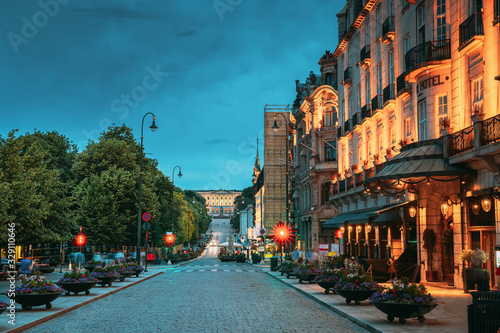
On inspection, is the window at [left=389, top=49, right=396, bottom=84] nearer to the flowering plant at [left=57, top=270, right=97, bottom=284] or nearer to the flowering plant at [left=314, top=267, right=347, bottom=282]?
the flowering plant at [left=314, top=267, right=347, bottom=282]

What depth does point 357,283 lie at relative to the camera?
17766 millimetres

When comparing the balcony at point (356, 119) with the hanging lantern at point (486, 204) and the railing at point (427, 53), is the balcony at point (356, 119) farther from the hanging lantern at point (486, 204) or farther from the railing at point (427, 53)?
the hanging lantern at point (486, 204)

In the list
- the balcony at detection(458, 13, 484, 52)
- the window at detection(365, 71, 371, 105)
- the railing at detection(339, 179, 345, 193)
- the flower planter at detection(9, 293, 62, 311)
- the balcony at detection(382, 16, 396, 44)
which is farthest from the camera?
the railing at detection(339, 179, 345, 193)

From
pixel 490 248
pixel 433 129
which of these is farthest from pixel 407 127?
pixel 490 248

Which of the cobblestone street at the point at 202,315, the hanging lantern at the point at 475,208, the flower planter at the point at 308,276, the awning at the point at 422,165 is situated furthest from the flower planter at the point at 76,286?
the hanging lantern at the point at 475,208

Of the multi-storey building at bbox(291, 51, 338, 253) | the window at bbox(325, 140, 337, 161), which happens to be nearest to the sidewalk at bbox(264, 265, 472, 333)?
the multi-storey building at bbox(291, 51, 338, 253)

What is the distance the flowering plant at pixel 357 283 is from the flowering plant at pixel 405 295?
3527mm

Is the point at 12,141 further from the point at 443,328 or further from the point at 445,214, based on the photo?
the point at 443,328

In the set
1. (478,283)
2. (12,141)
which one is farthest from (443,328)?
(12,141)

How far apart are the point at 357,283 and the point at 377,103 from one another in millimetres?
18105

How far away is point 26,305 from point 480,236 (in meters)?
15.7

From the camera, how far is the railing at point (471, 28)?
21.3 meters

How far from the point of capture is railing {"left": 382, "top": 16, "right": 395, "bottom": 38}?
30.9m

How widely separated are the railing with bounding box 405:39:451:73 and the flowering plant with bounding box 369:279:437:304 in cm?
1322
